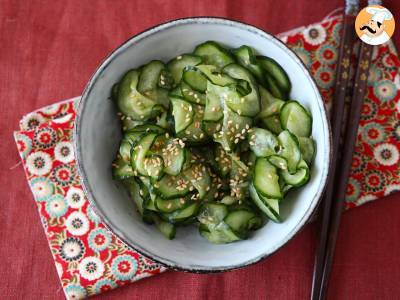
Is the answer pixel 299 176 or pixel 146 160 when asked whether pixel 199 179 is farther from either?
pixel 299 176

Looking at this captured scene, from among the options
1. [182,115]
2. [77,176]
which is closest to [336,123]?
[182,115]

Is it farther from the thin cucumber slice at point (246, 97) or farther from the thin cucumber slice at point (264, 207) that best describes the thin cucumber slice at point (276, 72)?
the thin cucumber slice at point (264, 207)

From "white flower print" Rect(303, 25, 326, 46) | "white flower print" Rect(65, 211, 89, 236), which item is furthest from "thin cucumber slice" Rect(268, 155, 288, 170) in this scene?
"white flower print" Rect(65, 211, 89, 236)

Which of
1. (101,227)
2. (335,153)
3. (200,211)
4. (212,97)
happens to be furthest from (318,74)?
(101,227)

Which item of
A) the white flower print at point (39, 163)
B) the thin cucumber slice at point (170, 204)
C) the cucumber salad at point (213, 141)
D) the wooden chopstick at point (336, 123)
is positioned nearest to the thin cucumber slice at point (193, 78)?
the cucumber salad at point (213, 141)

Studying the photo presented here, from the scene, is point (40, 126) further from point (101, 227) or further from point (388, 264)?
point (388, 264)

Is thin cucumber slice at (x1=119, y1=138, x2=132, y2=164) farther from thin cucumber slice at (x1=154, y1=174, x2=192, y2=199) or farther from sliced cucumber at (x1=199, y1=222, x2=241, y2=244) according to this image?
sliced cucumber at (x1=199, y1=222, x2=241, y2=244)
